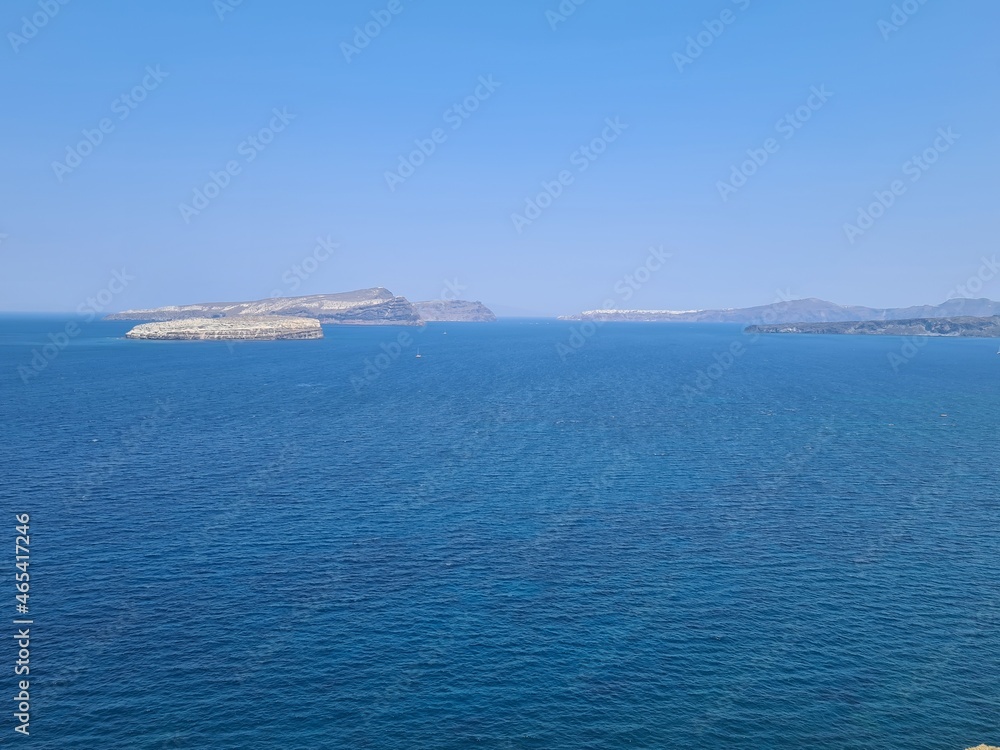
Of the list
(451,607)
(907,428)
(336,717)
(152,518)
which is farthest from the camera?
(907,428)

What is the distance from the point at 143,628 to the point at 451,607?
29.2 metres

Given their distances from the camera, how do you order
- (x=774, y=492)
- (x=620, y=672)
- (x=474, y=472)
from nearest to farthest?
1. (x=620, y=672)
2. (x=774, y=492)
3. (x=474, y=472)

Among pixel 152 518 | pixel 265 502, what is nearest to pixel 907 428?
pixel 265 502

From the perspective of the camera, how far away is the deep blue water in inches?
2024

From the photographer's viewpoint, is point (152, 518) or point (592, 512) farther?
point (592, 512)

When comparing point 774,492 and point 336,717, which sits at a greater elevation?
point 774,492

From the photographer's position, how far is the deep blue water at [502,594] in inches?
2024

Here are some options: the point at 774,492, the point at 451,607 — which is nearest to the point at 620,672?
the point at 451,607

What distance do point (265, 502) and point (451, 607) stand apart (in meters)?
41.8

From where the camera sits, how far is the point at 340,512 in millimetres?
93125

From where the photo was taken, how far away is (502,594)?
2761 inches

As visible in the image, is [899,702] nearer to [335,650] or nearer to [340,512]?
[335,650]

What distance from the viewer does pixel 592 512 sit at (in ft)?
316

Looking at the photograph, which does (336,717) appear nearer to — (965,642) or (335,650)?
(335,650)
